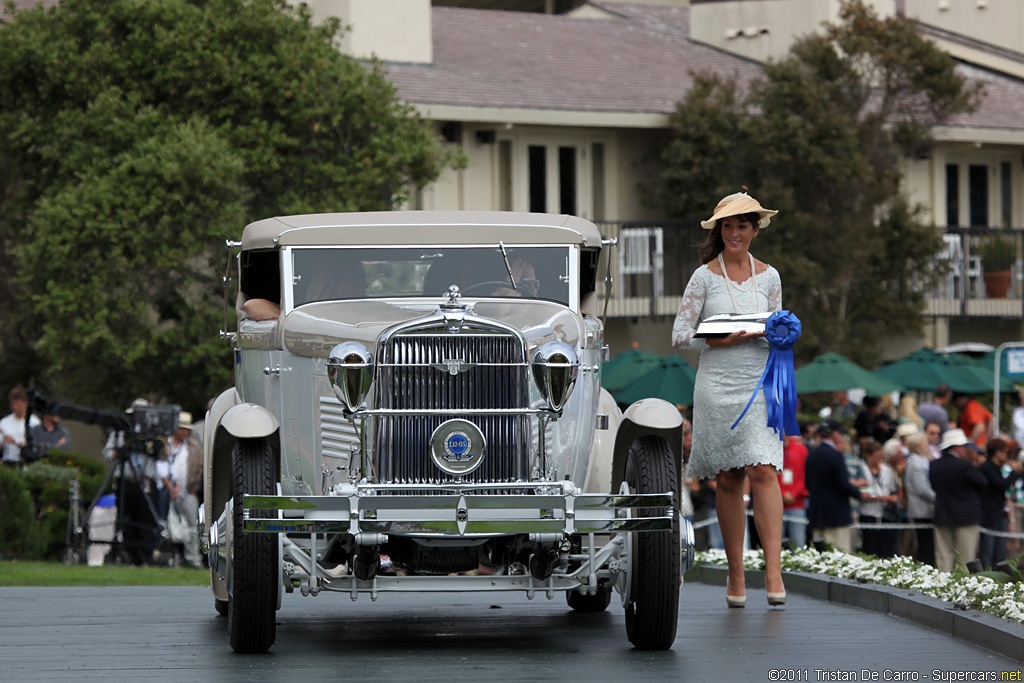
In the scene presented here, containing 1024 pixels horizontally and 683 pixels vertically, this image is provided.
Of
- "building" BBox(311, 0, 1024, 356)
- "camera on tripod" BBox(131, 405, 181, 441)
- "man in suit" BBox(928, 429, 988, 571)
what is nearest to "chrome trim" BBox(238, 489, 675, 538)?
"man in suit" BBox(928, 429, 988, 571)

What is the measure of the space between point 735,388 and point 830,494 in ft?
26.3

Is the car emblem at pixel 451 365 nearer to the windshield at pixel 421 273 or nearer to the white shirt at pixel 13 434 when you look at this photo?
the windshield at pixel 421 273

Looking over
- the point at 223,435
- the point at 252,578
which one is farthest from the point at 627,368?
the point at 252,578

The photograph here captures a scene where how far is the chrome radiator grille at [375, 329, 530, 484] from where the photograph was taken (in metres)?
7.93

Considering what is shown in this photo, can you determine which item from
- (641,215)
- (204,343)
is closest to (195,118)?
(204,343)

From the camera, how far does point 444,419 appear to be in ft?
26.0

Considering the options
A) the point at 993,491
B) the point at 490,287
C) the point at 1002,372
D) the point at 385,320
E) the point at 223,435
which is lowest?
the point at 993,491

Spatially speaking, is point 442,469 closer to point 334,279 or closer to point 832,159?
point 334,279

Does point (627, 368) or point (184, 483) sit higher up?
point (627, 368)

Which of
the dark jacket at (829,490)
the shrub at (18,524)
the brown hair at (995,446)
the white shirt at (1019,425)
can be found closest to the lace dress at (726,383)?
the dark jacket at (829,490)

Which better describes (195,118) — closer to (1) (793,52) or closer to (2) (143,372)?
(2) (143,372)

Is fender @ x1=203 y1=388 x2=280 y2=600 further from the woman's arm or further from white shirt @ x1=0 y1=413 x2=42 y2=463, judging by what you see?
white shirt @ x1=0 y1=413 x2=42 y2=463

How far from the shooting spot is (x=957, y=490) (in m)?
17.4

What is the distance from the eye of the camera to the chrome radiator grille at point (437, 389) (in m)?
7.93
